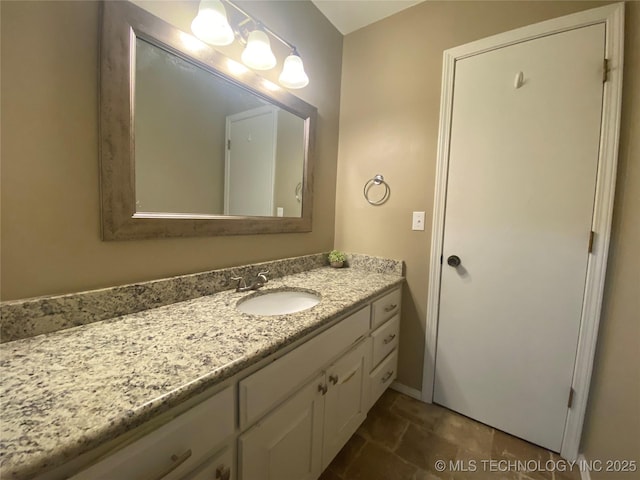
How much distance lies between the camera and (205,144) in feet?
3.78

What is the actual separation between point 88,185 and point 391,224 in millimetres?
1496

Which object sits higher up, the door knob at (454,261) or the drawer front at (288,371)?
the door knob at (454,261)

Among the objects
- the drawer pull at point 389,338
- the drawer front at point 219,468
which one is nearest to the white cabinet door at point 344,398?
the drawer pull at point 389,338

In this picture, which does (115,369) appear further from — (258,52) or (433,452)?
(433,452)

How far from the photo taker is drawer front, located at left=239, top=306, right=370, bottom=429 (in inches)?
27.4

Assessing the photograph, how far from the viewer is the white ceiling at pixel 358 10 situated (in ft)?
5.06

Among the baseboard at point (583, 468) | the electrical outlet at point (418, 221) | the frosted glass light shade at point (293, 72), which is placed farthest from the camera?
the electrical outlet at point (418, 221)

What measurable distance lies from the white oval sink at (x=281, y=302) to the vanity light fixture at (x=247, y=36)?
1.07 m

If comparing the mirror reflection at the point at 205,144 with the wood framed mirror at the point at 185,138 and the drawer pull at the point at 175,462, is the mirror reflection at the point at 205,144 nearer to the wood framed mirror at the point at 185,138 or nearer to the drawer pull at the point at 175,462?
the wood framed mirror at the point at 185,138

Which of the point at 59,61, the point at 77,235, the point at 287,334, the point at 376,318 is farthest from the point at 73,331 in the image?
the point at 376,318

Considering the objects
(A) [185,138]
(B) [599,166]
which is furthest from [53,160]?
(B) [599,166]

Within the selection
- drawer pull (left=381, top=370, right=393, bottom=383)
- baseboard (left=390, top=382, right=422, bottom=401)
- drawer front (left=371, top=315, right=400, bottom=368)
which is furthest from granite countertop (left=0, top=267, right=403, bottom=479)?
baseboard (left=390, top=382, right=422, bottom=401)

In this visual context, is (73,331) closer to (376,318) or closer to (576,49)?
(376,318)

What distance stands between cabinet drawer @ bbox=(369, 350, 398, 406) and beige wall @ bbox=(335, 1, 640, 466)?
127 millimetres
